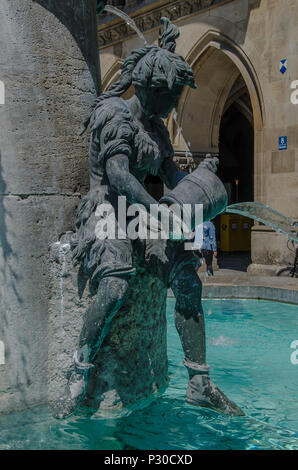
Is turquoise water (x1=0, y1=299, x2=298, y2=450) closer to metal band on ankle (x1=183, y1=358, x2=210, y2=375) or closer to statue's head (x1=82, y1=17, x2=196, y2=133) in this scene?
metal band on ankle (x1=183, y1=358, x2=210, y2=375)

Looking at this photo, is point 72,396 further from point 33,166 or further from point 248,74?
point 248,74

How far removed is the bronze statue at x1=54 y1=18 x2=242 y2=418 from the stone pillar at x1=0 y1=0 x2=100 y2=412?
234 mm

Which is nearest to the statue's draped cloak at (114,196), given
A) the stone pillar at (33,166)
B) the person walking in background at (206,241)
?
the stone pillar at (33,166)

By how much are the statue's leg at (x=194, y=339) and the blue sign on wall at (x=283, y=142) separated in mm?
8948

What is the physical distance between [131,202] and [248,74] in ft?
32.7

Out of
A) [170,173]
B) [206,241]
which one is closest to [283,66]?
[206,241]

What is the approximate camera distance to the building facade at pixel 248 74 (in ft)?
37.1

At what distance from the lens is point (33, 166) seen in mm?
3150

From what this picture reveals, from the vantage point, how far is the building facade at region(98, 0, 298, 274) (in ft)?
37.1

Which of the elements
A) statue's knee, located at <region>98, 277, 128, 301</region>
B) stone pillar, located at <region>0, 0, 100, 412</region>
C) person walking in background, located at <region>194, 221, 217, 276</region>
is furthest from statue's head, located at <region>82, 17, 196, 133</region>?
person walking in background, located at <region>194, 221, 217, 276</region>

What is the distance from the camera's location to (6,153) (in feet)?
10.2

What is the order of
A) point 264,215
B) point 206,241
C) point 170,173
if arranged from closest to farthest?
point 170,173
point 264,215
point 206,241

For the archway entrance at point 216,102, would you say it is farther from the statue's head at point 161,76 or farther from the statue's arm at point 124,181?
the statue's arm at point 124,181
